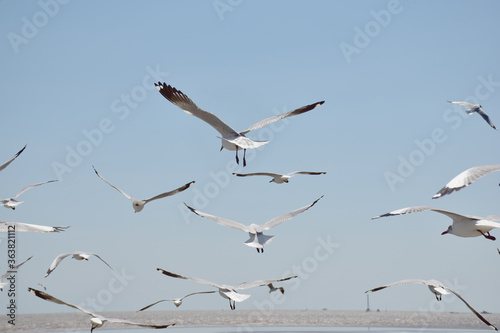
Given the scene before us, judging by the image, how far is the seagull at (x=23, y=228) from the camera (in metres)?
14.6

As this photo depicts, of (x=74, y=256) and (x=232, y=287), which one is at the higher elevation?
(x=74, y=256)

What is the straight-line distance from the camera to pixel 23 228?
1522 cm

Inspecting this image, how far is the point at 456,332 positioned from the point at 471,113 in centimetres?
2869

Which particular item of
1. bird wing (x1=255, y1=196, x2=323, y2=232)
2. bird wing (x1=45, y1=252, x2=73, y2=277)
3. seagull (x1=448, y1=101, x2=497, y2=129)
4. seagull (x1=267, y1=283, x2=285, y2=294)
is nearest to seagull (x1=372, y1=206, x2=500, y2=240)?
bird wing (x1=255, y1=196, x2=323, y2=232)

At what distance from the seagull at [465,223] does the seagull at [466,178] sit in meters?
0.44

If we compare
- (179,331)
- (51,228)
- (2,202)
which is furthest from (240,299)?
(179,331)

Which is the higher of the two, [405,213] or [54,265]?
[54,265]

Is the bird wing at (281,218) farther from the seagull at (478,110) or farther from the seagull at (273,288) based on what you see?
the seagull at (478,110)

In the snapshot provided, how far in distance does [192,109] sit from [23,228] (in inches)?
185

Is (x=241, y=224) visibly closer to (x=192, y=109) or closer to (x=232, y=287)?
(x=232, y=287)

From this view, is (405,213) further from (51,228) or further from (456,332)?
(456,332)

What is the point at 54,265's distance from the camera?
659 inches

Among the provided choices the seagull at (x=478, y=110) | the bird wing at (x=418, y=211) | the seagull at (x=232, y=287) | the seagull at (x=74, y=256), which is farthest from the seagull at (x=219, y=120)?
the seagull at (x=478, y=110)

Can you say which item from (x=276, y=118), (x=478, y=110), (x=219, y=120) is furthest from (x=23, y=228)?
(x=478, y=110)
